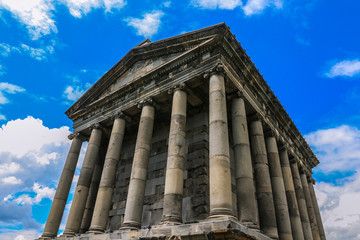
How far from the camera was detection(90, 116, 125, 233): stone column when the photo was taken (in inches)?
517

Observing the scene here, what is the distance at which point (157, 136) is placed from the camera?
17688mm

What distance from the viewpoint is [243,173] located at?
11.7 m

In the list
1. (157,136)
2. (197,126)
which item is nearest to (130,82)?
(157,136)

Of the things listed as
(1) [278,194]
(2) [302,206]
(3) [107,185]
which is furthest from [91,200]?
(2) [302,206]

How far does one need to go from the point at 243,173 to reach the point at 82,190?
9806 millimetres

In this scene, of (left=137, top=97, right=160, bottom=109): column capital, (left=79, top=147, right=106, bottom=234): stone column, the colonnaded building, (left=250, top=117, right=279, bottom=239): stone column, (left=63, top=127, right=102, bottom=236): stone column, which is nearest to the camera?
the colonnaded building

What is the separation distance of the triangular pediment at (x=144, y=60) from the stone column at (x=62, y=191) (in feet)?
10.5

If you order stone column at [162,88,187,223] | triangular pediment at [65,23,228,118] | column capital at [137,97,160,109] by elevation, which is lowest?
stone column at [162,88,187,223]

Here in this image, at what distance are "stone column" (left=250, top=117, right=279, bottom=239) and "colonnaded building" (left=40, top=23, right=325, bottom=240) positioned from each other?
53 millimetres

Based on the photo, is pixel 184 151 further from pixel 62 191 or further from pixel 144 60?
pixel 62 191

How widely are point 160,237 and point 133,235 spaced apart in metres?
1.79

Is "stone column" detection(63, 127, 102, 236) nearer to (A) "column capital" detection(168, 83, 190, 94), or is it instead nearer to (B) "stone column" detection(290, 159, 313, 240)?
(A) "column capital" detection(168, 83, 190, 94)

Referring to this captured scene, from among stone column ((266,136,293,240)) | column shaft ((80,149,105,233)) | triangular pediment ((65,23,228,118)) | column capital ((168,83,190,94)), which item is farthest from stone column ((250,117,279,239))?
column shaft ((80,149,105,233))

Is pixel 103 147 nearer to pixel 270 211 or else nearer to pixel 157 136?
pixel 157 136
